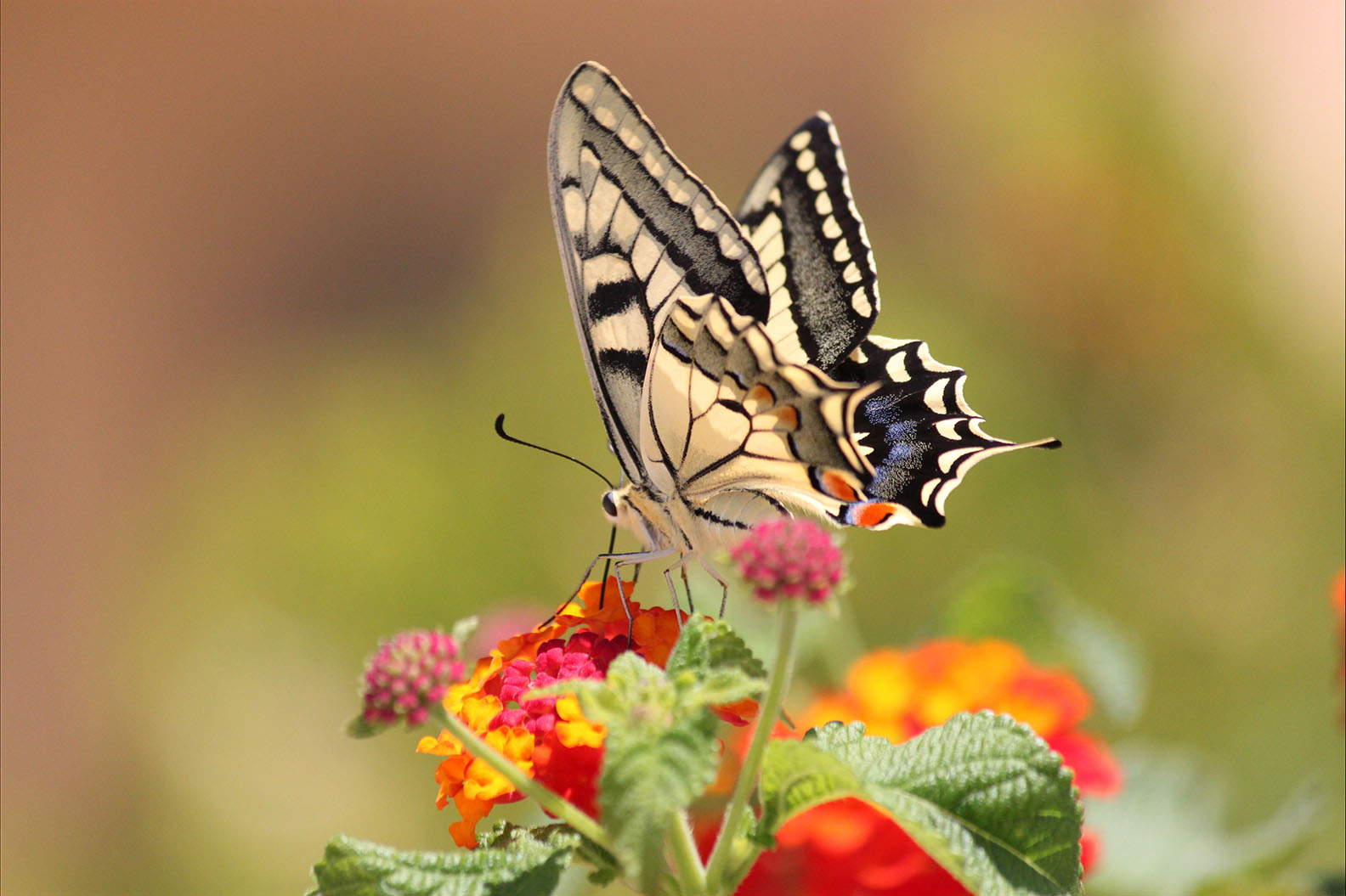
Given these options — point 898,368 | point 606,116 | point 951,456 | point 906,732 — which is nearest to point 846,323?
point 898,368

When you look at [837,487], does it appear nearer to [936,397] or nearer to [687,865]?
[936,397]

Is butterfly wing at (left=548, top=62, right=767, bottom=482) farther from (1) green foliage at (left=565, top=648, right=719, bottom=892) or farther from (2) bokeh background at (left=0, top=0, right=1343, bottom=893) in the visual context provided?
(2) bokeh background at (left=0, top=0, right=1343, bottom=893)

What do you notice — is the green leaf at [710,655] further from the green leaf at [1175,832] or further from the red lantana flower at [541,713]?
the green leaf at [1175,832]

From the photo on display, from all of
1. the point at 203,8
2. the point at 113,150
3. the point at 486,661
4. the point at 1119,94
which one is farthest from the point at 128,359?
the point at 486,661

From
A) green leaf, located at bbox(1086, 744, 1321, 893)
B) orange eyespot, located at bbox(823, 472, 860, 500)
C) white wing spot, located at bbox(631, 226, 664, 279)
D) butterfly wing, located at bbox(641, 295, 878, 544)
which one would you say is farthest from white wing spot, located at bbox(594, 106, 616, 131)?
green leaf, located at bbox(1086, 744, 1321, 893)

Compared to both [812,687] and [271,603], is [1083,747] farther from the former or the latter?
[271,603]

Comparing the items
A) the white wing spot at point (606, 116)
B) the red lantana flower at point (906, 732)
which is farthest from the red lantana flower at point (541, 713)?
the white wing spot at point (606, 116)
